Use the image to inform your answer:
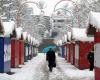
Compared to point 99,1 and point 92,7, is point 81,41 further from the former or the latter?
point 92,7

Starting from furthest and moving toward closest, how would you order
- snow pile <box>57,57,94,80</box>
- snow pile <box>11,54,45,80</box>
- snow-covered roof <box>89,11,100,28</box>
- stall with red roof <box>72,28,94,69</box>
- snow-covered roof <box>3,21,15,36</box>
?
stall with red roof <box>72,28,94,69</box>, snow-covered roof <box>3,21,15,36</box>, snow pile <box>57,57,94,80</box>, snow pile <box>11,54,45,80</box>, snow-covered roof <box>89,11,100,28</box>

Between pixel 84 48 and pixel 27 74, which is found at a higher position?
pixel 84 48

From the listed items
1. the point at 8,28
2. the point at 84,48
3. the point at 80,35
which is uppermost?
the point at 8,28

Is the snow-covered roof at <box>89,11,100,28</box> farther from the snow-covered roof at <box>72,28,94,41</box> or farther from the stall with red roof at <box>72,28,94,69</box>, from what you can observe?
the stall with red roof at <box>72,28,94,69</box>

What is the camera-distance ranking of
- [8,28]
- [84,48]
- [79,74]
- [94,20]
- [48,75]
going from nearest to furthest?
1. [94,20]
2. [48,75]
3. [79,74]
4. [8,28]
5. [84,48]

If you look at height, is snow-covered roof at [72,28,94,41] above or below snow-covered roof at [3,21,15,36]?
below

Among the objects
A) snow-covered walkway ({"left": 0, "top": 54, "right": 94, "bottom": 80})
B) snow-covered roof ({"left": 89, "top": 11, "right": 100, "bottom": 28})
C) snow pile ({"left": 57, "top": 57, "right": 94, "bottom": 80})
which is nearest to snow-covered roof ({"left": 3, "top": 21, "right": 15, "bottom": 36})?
snow-covered walkway ({"left": 0, "top": 54, "right": 94, "bottom": 80})

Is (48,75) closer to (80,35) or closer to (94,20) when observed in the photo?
(94,20)

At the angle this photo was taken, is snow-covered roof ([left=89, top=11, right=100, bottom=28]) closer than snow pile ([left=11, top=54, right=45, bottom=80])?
Yes

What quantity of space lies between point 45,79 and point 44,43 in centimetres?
12205

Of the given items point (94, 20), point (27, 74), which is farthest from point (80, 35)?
point (94, 20)

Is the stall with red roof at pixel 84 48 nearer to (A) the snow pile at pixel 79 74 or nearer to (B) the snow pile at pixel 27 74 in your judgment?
(A) the snow pile at pixel 79 74

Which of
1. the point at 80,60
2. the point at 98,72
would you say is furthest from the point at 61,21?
the point at 98,72

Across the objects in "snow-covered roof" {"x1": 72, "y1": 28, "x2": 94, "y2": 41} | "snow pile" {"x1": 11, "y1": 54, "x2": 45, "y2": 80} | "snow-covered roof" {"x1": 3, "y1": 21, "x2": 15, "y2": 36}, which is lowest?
"snow pile" {"x1": 11, "y1": 54, "x2": 45, "y2": 80}
